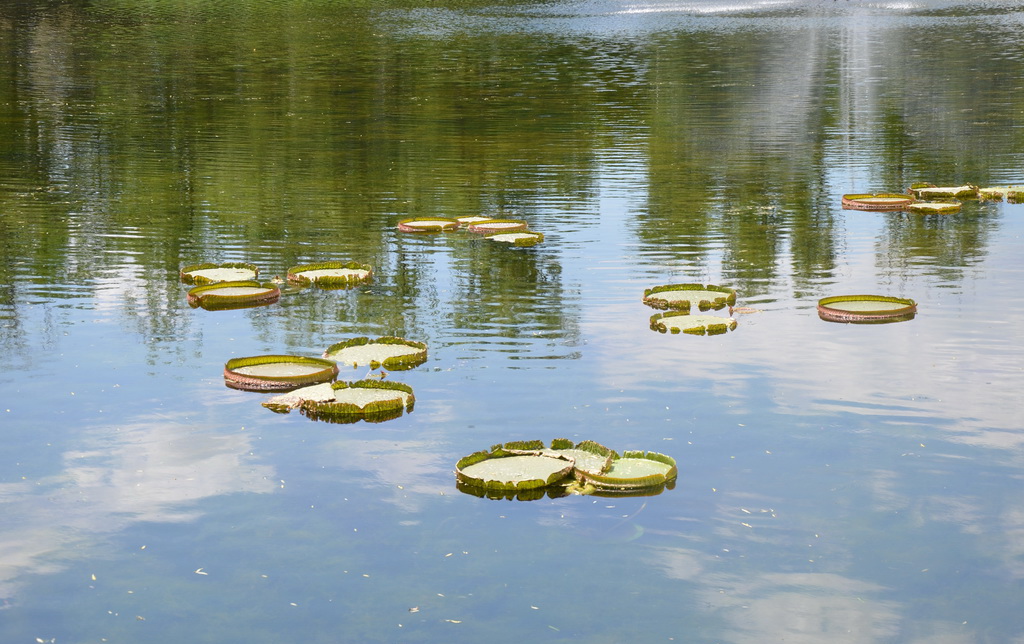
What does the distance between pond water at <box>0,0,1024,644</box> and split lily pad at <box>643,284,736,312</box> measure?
0.80ft

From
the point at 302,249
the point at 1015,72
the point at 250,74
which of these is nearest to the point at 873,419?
the point at 302,249

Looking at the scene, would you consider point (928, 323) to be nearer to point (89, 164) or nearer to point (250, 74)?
point (89, 164)

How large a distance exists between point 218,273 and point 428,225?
2.93 m

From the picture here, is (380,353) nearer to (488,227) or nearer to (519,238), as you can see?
(519,238)

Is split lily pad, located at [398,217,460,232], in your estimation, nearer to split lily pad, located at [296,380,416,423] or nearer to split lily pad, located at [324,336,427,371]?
split lily pad, located at [324,336,427,371]

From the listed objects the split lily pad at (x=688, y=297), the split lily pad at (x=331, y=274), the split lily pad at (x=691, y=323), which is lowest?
the split lily pad at (x=691, y=323)

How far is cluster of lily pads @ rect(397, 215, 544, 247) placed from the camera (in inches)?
529

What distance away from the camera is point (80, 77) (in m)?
34.6

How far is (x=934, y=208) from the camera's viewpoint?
14.7 m

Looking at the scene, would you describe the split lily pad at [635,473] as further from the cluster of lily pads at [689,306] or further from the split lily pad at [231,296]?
the split lily pad at [231,296]

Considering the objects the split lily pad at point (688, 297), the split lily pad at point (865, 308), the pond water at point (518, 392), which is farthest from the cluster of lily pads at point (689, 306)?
the split lily pad at point (865, 308)

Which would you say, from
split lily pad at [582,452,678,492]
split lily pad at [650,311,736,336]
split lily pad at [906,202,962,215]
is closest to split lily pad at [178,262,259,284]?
split lily pad at [650,311,736,336]

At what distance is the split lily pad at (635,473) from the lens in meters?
6.93

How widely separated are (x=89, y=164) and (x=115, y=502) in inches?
545
